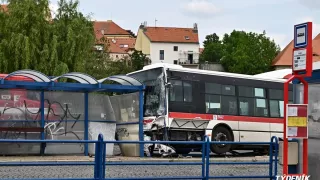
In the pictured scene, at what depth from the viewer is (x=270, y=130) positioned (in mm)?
22344

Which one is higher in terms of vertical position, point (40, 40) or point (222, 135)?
point (40, 40)

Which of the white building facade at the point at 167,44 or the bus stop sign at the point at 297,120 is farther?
the white building facade at the point at 167,44

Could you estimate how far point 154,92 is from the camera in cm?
2044

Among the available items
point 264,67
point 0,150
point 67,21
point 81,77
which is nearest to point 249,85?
point 81,77

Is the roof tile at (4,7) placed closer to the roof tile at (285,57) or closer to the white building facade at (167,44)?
the roof tile at (285,57)

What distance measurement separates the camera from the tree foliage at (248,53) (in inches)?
3782

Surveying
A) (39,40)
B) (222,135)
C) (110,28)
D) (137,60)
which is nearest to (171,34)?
(110,28)

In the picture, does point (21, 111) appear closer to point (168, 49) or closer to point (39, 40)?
point (39, 40)

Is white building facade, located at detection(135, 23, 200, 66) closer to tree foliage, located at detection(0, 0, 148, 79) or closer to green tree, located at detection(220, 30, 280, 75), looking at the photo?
green tree, located at detection(220, 30, 280, 75)

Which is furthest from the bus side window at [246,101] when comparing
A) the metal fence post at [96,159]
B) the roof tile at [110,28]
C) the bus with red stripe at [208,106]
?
the roof tile at [110,28]

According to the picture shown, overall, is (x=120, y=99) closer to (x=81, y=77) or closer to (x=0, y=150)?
(x=81, y=77)

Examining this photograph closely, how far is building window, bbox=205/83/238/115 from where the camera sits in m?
21.0

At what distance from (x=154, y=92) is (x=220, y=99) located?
270cm

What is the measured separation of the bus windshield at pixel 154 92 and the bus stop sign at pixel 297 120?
402 inches
